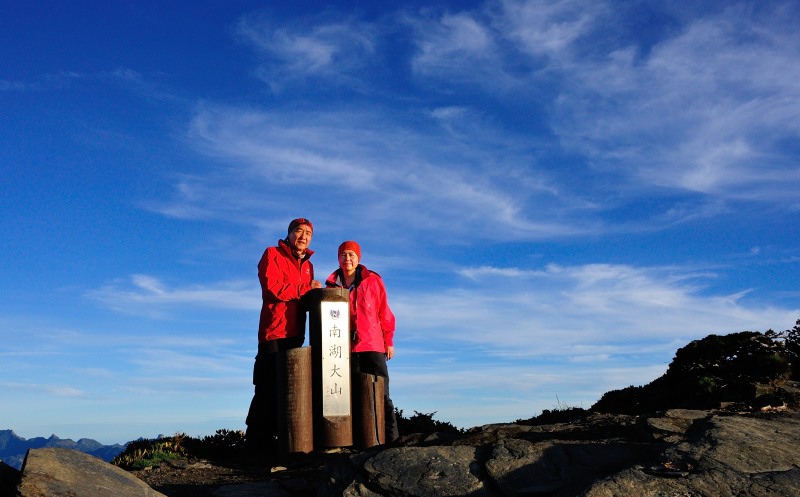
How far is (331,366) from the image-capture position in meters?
10.4

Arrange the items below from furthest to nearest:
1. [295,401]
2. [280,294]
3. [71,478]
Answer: [280,294] < [295,401] < [71,478]

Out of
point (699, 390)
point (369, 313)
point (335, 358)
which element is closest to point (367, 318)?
point (369, 313)

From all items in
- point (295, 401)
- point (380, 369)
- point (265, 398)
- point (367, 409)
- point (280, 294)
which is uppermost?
point (280, 294)

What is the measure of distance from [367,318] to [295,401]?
1701mm

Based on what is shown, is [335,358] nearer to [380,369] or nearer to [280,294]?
[380,369]

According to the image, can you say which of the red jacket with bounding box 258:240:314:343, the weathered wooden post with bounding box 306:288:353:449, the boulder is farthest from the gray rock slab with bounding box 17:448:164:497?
the red jacket with bounding box 258:240:314:343

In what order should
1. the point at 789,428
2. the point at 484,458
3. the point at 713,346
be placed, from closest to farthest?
the point at 484,458 < the point at 789,428 < the point at 713,346

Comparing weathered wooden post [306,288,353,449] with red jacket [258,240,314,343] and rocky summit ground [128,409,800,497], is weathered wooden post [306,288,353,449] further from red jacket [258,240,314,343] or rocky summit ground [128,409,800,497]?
rocky summit ground [128,409,800,497]

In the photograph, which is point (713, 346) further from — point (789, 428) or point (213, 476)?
point (213, 476)

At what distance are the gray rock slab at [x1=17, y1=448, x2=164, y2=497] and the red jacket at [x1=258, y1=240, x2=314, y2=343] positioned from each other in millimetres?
3946

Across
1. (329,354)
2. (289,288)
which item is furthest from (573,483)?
(289,288)

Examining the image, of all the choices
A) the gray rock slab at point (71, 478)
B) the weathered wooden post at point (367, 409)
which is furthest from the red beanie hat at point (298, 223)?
the gray rock slab at point (71, 478)

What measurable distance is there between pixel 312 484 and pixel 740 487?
476cm

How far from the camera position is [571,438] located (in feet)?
25.6
